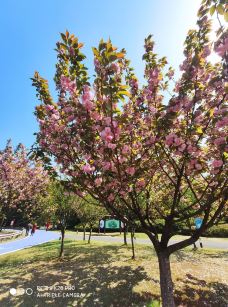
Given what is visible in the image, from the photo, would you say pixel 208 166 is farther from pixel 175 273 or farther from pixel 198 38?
pixel 175 273

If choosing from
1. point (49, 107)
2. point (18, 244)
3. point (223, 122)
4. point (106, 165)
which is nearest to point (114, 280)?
point (106, 165)

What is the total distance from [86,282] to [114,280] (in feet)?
4.03

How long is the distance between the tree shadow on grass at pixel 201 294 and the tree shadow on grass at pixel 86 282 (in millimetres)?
1341

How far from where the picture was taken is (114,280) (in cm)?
1083

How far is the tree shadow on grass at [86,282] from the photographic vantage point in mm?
8703

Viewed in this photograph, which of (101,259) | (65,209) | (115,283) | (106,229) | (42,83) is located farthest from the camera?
(106,229)

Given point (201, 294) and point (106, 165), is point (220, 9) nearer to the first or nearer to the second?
point (106, 165)

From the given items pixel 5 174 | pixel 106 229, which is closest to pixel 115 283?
pixel 5 174

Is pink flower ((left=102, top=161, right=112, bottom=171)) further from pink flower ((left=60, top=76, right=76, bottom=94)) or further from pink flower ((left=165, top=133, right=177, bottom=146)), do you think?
pink flower ((left=60, top=76, right=76, bottom=94))

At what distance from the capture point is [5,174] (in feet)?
59.5

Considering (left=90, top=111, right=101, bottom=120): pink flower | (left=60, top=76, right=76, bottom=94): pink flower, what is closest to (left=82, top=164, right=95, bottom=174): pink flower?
(left=90, top=111, right=101, bottom=120): pink flower

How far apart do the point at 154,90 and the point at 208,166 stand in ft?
9.68

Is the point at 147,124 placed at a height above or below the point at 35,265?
above

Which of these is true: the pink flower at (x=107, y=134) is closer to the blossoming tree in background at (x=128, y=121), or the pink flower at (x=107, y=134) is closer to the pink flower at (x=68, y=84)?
the blossoming tree in background at (x=128, y=121)
